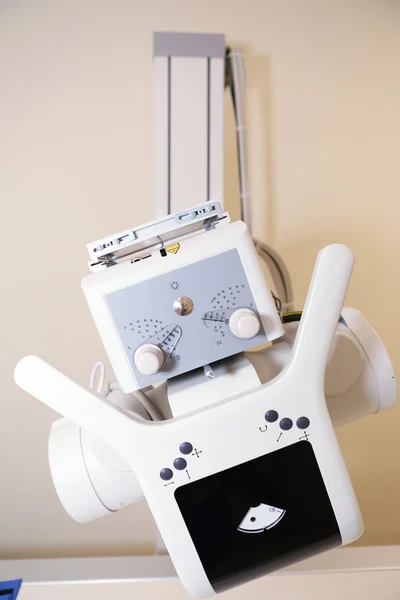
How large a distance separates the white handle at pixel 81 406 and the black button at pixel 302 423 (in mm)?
182

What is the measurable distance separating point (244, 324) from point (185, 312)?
2.8 inches

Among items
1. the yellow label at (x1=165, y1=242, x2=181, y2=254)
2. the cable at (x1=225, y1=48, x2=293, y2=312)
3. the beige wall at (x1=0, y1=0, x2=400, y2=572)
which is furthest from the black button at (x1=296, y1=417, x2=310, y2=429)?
the beige wall at (x1=0, y1=0, x2=400, y2=572)

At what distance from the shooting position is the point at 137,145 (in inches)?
60.7

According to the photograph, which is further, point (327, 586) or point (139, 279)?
point (327, 586)

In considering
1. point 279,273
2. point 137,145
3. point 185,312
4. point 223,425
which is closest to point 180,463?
point 223,425

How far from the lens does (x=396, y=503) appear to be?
Result: 1692 mm

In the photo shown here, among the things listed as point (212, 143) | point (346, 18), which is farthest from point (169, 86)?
point (346, 18)

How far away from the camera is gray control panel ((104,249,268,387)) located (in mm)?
634

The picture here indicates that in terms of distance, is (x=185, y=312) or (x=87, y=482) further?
(x=87, y=482)

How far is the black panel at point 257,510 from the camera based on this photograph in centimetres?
63

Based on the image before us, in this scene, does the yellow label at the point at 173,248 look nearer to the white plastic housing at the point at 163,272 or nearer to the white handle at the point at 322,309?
the white plastic housing at the point at 163,272

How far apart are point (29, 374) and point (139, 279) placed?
0.17 meters

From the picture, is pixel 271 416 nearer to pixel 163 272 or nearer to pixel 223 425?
pixel 223 425

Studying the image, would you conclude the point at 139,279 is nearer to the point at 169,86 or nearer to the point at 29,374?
the point at 29,374
